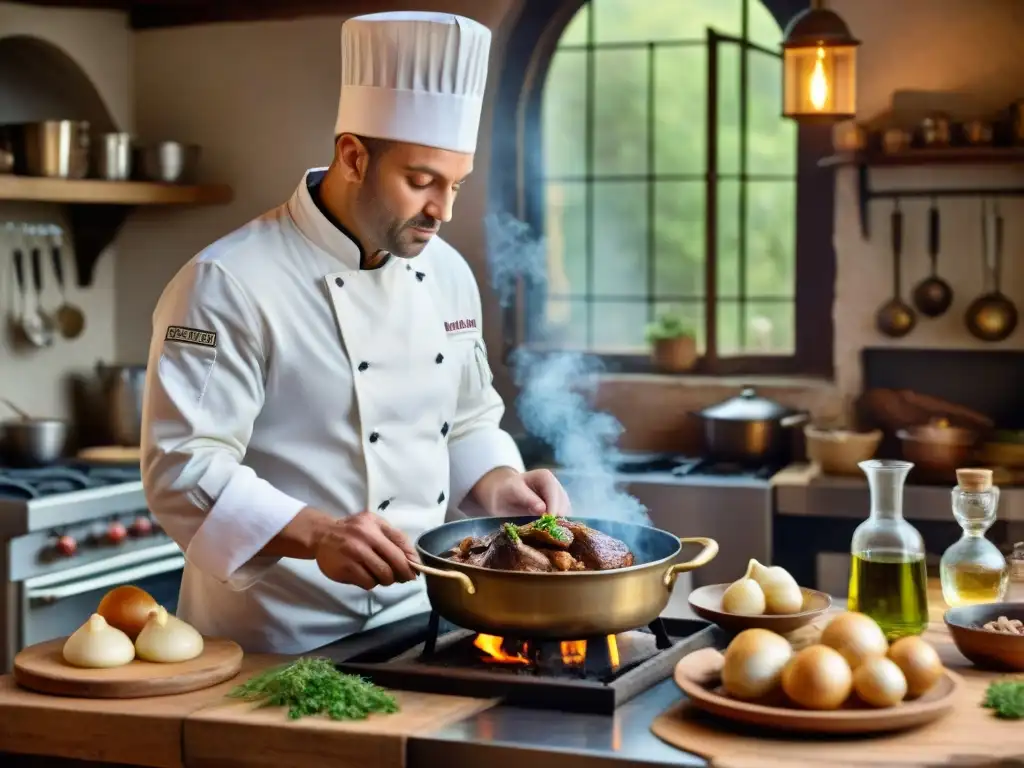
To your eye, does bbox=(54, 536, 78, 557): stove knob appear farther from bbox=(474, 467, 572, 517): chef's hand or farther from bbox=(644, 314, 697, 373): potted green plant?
bbox=(644, 314, 697, 373): potted green plant

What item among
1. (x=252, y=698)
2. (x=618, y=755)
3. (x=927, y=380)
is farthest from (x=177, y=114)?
(x=618, y=755)

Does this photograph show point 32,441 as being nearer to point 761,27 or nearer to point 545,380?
point 545,380

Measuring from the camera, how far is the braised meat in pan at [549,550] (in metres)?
2.10

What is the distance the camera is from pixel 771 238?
5094mm

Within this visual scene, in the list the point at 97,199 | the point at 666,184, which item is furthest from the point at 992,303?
the point at 97,199

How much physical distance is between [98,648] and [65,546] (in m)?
2.06

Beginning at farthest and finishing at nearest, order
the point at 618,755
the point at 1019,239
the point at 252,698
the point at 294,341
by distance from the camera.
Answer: the point at 1019,239
the point at 294,341
the point at 252,698
the point at 618,755

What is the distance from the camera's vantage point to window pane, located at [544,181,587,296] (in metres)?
5.27

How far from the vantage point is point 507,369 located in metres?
5.11

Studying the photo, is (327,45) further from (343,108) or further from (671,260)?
(343,108)

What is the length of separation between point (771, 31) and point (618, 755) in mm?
3696

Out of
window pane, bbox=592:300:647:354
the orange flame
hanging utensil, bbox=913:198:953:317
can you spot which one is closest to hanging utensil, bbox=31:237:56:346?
window pane, bbox=592:300:647:354

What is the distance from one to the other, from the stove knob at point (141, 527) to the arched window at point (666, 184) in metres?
1.51

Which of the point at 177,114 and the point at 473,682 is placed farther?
the point at 177,114
